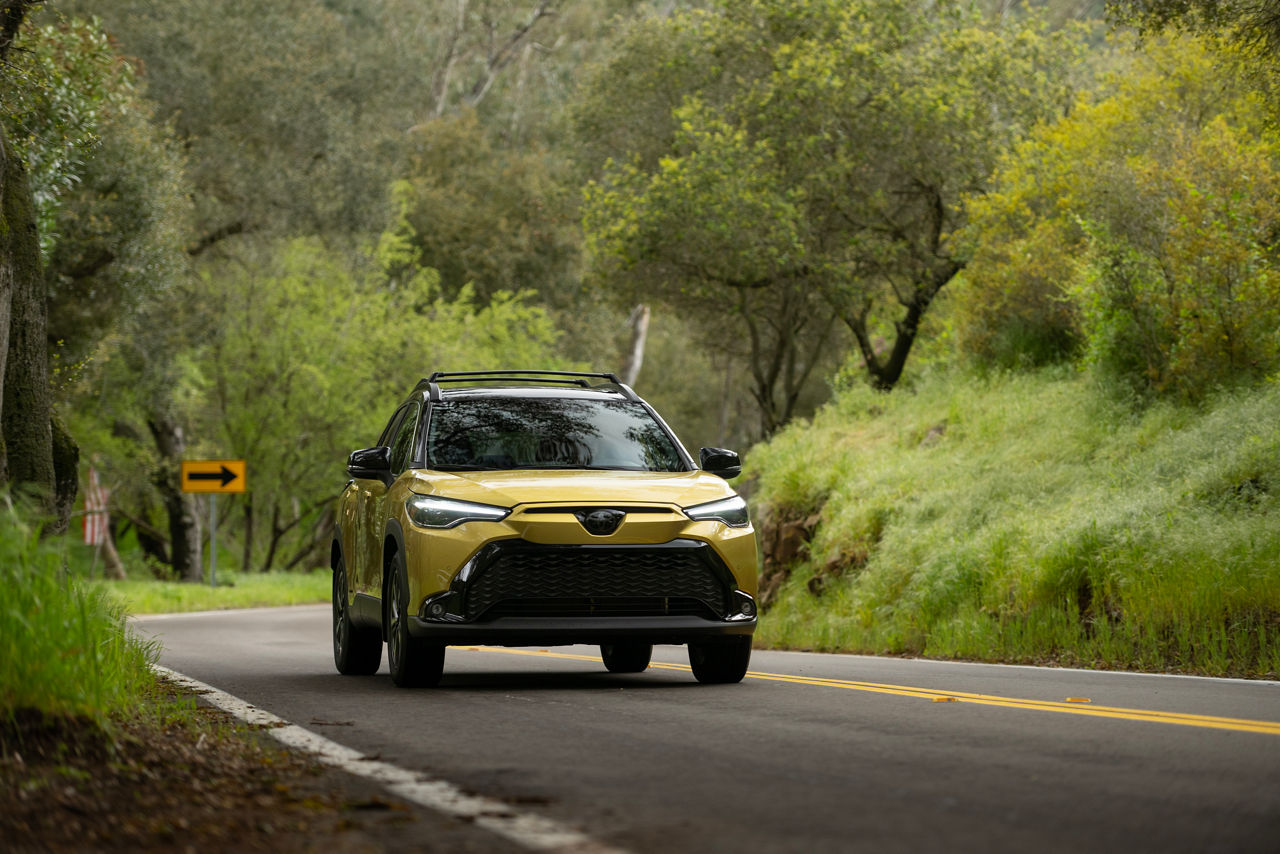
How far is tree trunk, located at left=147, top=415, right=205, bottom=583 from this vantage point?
39.3 metres

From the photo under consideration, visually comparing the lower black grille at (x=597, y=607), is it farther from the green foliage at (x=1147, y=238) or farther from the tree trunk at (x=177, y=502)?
the tree trunk at (x=177, y=502)

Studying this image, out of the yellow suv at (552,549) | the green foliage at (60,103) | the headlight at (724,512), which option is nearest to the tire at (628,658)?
the yellow suv at (552,549)

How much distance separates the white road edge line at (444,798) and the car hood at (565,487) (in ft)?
6.15

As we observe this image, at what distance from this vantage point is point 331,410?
136 feet

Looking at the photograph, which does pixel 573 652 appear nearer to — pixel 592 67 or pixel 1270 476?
pixel 1270 476

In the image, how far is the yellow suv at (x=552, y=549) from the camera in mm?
9547

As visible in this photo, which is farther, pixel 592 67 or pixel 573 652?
pixel 592 67

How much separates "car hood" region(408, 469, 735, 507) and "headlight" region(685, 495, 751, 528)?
40 millimetres

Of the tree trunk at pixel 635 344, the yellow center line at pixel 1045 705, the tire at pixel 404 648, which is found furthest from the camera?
the tree trunk at pixel 635 344

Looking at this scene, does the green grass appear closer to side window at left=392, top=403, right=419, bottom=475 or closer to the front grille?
side window at left=392, top=403, right=419, bottom=475

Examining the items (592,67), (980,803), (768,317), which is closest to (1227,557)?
(980,803)

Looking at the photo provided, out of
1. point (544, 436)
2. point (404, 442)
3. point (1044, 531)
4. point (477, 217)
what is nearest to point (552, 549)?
point (544, 436)

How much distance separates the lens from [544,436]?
11.0 m

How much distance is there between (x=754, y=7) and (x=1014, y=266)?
859 centimetres
